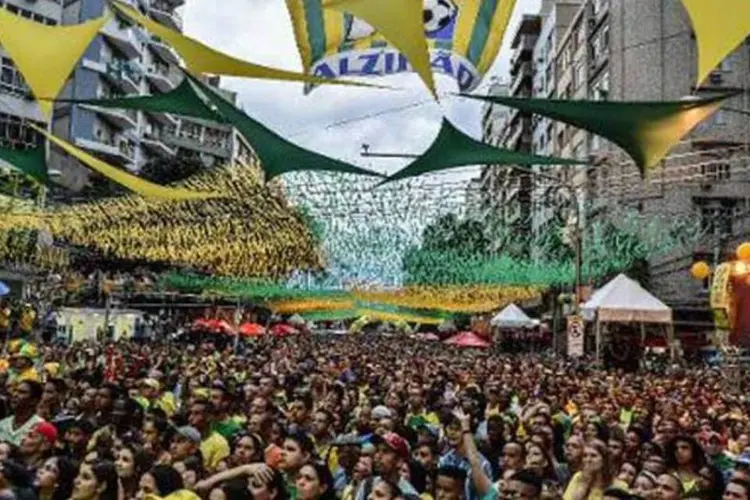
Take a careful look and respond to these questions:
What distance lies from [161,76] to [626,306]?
155 feet

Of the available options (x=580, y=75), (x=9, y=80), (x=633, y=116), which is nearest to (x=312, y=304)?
(x=580, y=75)

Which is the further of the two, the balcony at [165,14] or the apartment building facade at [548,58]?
the balcony at [165,14]

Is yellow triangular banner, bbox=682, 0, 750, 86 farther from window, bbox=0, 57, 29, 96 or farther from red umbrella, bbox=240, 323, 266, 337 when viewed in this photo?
window, bbox=0, 57, 29, 96

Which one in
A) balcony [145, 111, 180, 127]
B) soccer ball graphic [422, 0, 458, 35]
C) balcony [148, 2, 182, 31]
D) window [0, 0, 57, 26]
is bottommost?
soccer ball graphic [422, 0, 458, 35]

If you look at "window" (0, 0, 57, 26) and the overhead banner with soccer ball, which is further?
"window" (0, 0, 57, 26)

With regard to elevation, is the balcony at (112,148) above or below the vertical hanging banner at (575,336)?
above

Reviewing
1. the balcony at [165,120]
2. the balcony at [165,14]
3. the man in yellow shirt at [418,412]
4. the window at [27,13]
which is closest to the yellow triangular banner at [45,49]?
the man in yellow shirt at [418,412]

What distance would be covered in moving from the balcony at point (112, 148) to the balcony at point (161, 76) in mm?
4905

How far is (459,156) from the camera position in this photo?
27.9 ft

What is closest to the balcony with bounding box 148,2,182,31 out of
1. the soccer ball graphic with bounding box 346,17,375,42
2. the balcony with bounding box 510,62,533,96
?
the balcony with bounding box 510,62,533,96

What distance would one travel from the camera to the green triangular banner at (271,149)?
8578 mm

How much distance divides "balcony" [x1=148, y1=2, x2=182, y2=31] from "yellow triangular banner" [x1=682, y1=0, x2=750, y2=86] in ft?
182

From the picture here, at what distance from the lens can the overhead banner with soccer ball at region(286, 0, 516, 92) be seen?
784 cm

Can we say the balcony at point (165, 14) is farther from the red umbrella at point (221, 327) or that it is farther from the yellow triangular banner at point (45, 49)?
the yellow triangular banner at point (45, 49)
